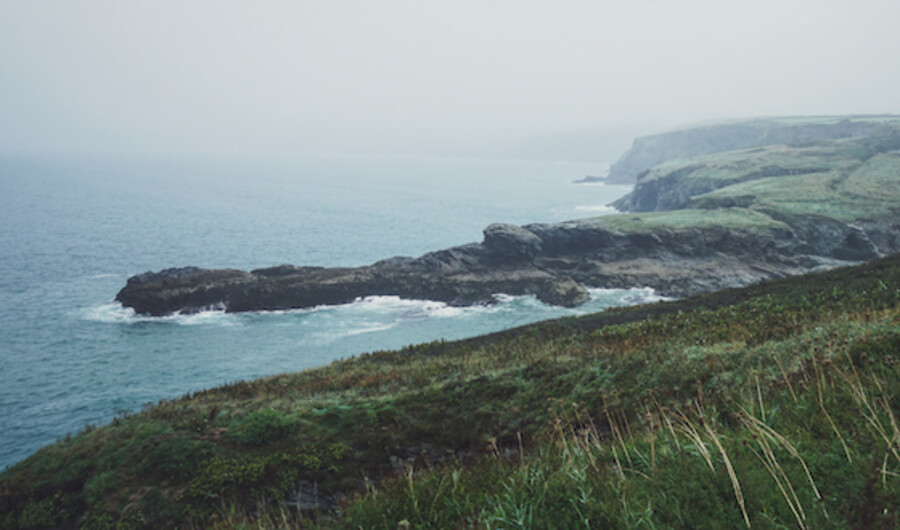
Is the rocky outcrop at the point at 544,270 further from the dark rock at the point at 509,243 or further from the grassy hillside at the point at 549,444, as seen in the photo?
the grassy hillside at the point at 549,444

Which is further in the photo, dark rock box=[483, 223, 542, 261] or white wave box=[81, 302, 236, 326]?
dark rock box=[483, 223, 542, 261]

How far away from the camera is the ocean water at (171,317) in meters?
32.2

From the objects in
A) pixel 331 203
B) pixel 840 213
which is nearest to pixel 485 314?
pixel 840 213

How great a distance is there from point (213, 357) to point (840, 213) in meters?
87.6

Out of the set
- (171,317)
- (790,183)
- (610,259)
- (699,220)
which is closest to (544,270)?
(610,259)

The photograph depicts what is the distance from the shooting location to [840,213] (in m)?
71.2

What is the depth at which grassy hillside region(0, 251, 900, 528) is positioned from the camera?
3691 mm

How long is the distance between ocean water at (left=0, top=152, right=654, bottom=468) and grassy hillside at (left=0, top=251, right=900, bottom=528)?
63.7 ft

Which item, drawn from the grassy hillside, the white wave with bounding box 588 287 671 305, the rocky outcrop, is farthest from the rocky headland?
the grassy hillside

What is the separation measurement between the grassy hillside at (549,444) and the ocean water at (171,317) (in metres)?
19.4

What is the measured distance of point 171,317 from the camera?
47.9 metres

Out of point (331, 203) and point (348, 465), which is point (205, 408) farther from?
point (331, 203)

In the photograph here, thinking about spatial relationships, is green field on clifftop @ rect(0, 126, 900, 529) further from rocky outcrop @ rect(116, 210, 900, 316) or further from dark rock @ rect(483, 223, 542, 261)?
dark rock @ rect(483, 223, 542, 261)

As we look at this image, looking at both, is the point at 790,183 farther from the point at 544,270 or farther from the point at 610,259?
the point at 544,270
